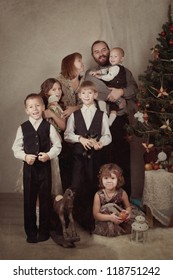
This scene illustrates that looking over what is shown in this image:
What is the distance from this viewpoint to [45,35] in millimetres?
4805

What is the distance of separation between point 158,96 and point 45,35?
1225 mm

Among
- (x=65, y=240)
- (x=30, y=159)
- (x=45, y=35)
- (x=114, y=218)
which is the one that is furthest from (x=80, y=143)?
(x=45, y=35)

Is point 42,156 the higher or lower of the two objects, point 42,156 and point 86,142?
the lower

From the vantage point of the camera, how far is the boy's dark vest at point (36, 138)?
4609mm

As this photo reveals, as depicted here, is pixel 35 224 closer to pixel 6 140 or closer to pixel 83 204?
pixel 83 204

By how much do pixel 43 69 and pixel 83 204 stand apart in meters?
1.36

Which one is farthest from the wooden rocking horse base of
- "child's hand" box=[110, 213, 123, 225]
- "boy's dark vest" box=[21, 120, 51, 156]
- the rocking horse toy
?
"boy's dark vest" box=[21, 120, 51, 156]

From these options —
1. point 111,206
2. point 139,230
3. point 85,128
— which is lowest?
point 139,230

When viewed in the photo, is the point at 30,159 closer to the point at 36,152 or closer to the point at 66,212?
the point at 36,152

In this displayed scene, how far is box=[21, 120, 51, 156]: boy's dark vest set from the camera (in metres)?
4.61

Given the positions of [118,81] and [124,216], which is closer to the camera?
[124,216]

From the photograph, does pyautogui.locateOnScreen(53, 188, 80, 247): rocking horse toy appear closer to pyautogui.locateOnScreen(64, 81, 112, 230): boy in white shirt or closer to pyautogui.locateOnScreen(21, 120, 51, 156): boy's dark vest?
pyautogui.locateOnScreen(64, 81, 112, 230): boy in white shirt

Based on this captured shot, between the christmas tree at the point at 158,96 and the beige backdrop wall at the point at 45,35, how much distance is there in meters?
0.27
